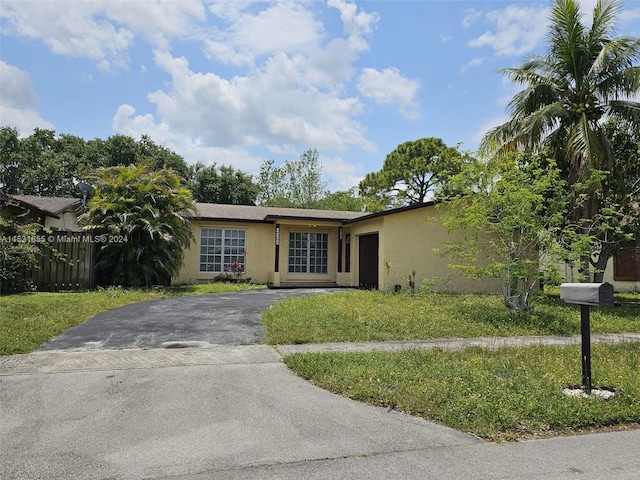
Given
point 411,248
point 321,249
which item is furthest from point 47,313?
point 321,249

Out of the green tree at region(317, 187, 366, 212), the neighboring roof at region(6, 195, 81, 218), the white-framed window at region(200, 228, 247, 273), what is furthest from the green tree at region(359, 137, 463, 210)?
the neighboring roof at region(6, 195, 81, 218)

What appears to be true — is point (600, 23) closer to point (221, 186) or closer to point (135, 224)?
point (135, 224)

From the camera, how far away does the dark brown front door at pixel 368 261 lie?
58.4 ft

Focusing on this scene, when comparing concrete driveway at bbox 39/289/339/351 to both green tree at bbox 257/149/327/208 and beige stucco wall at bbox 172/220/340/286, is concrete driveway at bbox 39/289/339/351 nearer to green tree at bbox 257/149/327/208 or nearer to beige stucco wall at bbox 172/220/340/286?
beige stucco wall at bbox 172/220/340/286

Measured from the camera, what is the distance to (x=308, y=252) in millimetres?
20188

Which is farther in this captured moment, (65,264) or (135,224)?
(135,224)

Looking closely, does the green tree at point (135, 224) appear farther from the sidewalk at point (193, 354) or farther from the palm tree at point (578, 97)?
the palm tree at point (578, 97)

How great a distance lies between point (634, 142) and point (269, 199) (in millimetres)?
30536

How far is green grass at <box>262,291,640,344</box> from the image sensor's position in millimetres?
8352

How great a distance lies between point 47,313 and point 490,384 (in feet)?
29.4

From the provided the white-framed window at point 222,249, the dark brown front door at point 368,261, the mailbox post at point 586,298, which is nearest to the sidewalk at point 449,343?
the mailbox post at point 586,298

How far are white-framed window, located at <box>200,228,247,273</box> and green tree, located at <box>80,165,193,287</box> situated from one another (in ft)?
9.44

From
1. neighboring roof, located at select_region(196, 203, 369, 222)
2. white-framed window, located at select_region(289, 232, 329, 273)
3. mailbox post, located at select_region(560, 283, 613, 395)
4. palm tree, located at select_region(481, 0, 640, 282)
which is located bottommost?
mailbox post, located at select_region(560, 283, 613, 395)

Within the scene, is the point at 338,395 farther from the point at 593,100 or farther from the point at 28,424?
the point at 593,100
